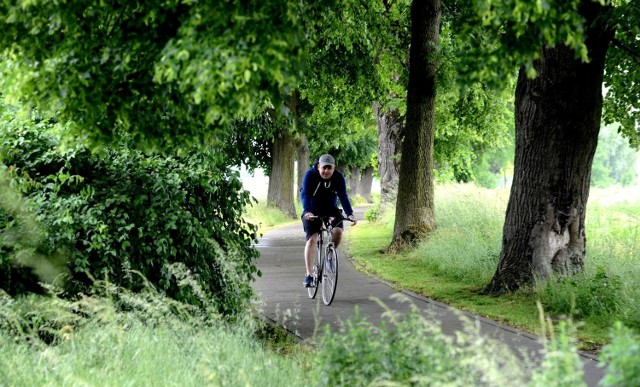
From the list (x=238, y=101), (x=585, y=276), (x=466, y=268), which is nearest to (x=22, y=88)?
(x=238, y=101)

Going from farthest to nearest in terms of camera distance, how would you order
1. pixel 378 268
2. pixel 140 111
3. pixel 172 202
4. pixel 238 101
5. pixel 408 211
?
pixel 408 211, pixel 378 268, pixel 172 202, pixel 140 111, pixel 238 101

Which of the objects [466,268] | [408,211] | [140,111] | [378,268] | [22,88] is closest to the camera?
[22,88]

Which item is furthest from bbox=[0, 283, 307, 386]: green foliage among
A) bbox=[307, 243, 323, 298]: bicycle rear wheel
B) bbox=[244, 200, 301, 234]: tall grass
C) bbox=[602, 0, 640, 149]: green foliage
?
bbox=[244, 200, 301, 234]: tall grass

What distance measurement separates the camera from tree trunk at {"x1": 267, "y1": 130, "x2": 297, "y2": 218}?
37.2 m

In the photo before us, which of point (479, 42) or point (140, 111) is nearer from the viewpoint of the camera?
point (479, 42)

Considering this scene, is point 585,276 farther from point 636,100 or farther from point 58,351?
point 58,351

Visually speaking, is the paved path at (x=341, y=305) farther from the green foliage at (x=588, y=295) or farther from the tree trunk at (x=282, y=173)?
the tree trunk at (x=282, y=173)

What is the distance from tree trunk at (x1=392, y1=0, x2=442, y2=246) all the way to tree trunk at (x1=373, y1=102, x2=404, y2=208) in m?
8.30

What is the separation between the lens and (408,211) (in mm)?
19859

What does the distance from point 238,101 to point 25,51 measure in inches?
84.7

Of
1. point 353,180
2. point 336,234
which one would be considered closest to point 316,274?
point 336,234

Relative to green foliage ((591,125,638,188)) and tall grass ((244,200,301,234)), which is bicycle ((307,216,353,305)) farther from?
green foliage ((591,125,638,188))

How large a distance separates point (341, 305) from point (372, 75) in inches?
474

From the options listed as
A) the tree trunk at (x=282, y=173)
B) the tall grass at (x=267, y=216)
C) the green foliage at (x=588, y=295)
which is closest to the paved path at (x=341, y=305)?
the green foliage at (x=588, y=295)
